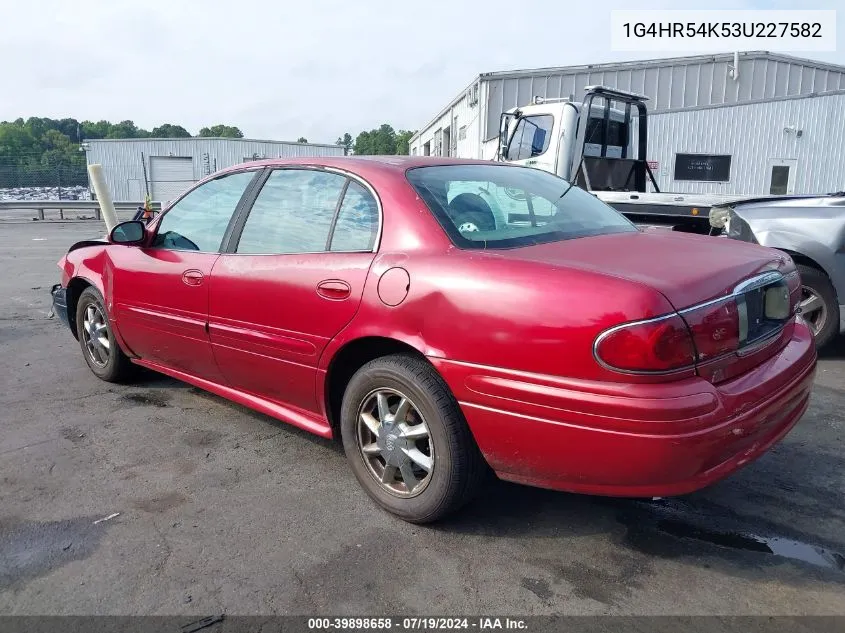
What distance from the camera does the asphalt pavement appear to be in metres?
2.30

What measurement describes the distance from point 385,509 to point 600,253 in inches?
54.9

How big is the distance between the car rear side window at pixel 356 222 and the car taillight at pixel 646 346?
1.15 m

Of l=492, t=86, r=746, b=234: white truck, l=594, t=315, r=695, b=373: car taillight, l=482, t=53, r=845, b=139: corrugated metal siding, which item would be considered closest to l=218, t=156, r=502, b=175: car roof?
l=594, t=315, r=695, b=373: car taillight

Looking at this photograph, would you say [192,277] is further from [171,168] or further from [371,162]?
[171,168]

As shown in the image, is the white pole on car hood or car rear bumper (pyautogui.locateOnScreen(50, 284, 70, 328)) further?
the white pole on car hood

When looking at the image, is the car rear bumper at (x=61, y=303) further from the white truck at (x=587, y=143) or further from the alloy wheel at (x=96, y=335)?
the white truck at (x=587, y=143)

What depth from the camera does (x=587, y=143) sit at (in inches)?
344

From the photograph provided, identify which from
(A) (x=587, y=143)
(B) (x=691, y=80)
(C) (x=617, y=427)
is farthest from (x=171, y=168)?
(C) (x=617, y=427)

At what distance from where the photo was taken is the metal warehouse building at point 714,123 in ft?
57.9

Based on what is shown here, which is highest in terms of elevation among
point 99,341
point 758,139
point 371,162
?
point 758,139

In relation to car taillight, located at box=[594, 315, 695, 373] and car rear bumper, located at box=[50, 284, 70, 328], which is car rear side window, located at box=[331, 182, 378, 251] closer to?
car taillight, located at box=[594, 315, 695, 373]

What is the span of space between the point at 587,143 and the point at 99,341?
6472 millimetres

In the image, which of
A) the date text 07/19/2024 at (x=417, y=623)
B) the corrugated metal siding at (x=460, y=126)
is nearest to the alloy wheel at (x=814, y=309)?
the date text 07/19/2024 at (x=417, y=623)

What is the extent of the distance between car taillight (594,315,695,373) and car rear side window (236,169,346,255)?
1.44 m
